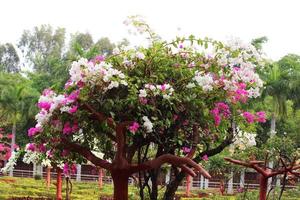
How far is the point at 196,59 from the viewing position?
4.97 m

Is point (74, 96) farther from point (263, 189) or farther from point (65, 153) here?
point (263, 189)

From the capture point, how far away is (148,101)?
15.1 feet

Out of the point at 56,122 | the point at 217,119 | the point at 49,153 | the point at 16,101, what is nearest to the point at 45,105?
the point at 56,122

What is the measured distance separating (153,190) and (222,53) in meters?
1.58

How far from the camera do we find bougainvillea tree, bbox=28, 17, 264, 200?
4.51m

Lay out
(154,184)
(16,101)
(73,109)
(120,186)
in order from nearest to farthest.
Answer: (73,109) → (120,186) → (154,184) → (16,101)

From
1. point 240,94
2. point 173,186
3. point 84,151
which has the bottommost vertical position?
point 173,186

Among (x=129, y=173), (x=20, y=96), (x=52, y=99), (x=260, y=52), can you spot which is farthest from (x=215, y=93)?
(x=20, y=96)

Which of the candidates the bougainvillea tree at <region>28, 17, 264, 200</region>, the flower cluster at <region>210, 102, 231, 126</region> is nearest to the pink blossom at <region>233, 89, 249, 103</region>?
the bougainvillea tree at <region>28, 17, 264, 200</region>

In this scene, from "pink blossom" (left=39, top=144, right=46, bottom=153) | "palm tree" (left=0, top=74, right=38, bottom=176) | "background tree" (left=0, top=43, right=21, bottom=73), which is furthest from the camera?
"background tree" (left=0, top=43, right=21, bottom=73)

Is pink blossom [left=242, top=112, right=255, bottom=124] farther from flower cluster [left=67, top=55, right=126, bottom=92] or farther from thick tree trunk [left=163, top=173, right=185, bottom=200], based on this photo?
flower cluster [left=67, top=55, right=126, bottom=92]

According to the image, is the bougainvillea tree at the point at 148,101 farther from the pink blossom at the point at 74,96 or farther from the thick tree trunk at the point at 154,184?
the thick tree trunk at the point at 154,184

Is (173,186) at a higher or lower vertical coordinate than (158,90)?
lower

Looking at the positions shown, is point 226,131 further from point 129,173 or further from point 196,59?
point 129,173
